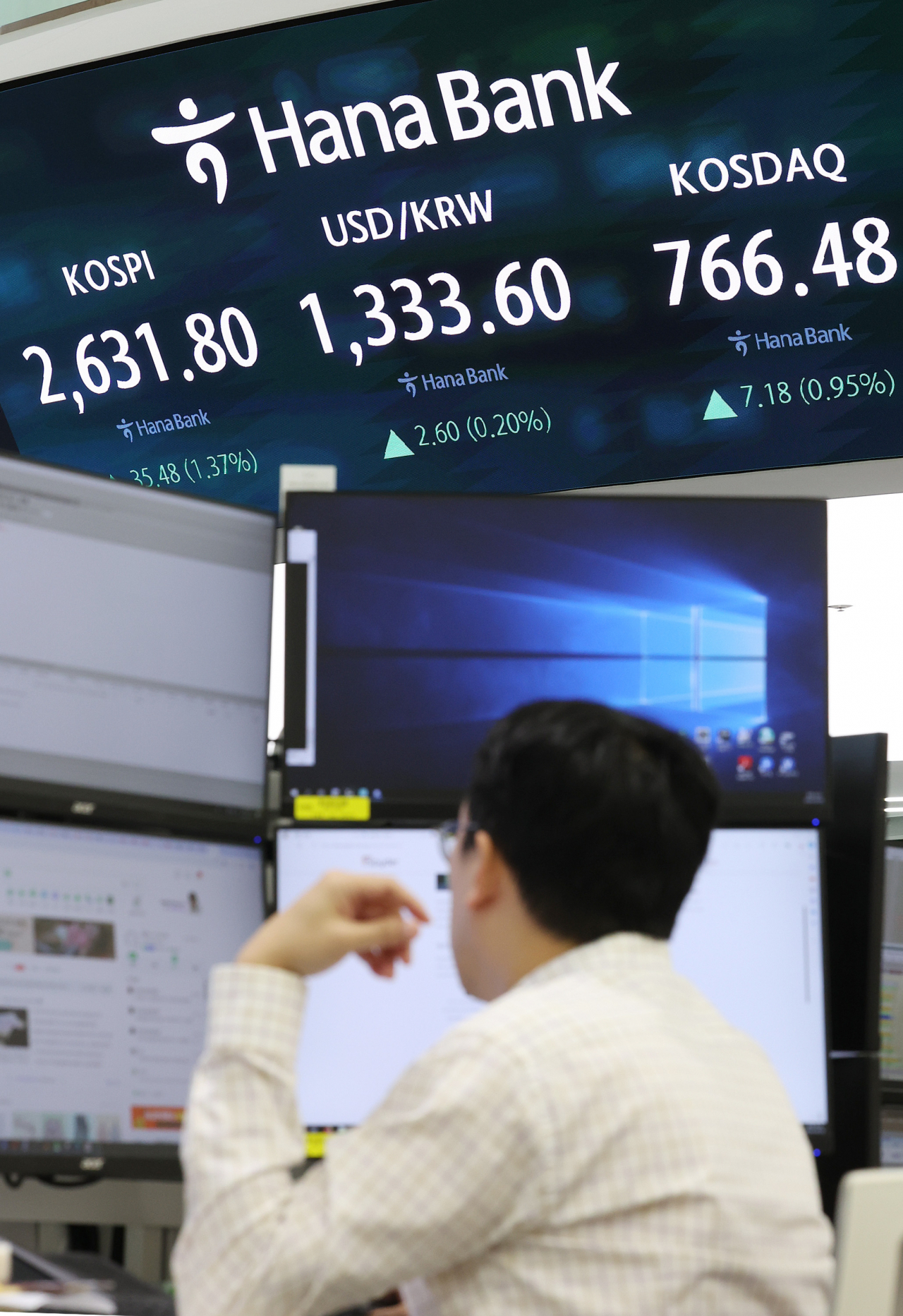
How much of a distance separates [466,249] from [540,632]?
136 centimetres

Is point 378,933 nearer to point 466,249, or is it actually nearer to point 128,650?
point 128,650

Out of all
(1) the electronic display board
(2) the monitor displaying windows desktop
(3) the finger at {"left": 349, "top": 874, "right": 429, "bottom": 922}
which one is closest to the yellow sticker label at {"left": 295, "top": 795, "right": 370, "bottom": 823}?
(2) the monitor displaying windows desktop

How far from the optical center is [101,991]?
166 cm

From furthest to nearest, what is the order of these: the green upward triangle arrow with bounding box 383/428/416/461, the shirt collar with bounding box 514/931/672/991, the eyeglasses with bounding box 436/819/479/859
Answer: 1. the green upward triangle arrow with bounding box 383/428/416/461
2. the eyeglasses with bounding box 436/819/479/859
3. the shirt collar with bounding box 514/931/672/991

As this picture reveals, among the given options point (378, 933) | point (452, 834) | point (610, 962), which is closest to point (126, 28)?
point (452, 834)

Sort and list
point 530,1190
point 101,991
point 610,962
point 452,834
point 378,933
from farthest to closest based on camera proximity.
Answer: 1. point 101,991
2. point 452,834
3. point 378,933
4. point 610,962
5. point 530,1190

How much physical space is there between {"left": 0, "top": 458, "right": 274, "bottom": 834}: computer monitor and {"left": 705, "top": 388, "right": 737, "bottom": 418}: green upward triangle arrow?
1.22 meters

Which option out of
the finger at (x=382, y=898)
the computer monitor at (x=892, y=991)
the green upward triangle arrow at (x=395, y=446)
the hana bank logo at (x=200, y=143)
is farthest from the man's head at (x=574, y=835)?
the hana bank logo at (x=200, y=143)

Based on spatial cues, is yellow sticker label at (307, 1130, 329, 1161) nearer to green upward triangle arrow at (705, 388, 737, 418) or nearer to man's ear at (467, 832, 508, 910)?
man's ear at (467, 832, 508, 910)

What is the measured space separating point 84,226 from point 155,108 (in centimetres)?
27

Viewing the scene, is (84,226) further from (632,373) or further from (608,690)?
(608,690)

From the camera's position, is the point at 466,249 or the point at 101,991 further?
the point at 466,249

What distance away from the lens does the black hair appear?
1.18 meters

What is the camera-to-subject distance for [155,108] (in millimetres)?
3074
